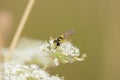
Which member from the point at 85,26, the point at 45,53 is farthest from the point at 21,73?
the point at 85,26

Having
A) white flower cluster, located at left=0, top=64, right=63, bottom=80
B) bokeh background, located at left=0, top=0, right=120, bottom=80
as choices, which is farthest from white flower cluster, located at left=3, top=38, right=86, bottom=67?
bokeh background, located at left=0, top=0, right=120, bottom=80

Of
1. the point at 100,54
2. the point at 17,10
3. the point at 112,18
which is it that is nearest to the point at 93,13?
the point at 112,18

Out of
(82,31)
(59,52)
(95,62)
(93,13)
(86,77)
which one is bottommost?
(59,52)

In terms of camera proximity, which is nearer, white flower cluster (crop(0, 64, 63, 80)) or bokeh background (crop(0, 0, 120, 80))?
white flower cluster (crop(0, 64, 63, 80))

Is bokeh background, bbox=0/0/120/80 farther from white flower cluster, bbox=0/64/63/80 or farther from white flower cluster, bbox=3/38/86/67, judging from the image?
white flower cluster, bbox=0/64/63/80

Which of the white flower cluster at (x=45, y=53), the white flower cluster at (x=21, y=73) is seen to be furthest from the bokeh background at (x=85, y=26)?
the white flower cluster at (x=21, y=73)

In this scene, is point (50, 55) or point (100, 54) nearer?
point (50, 55)

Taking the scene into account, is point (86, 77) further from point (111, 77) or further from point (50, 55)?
point (50, 55)
